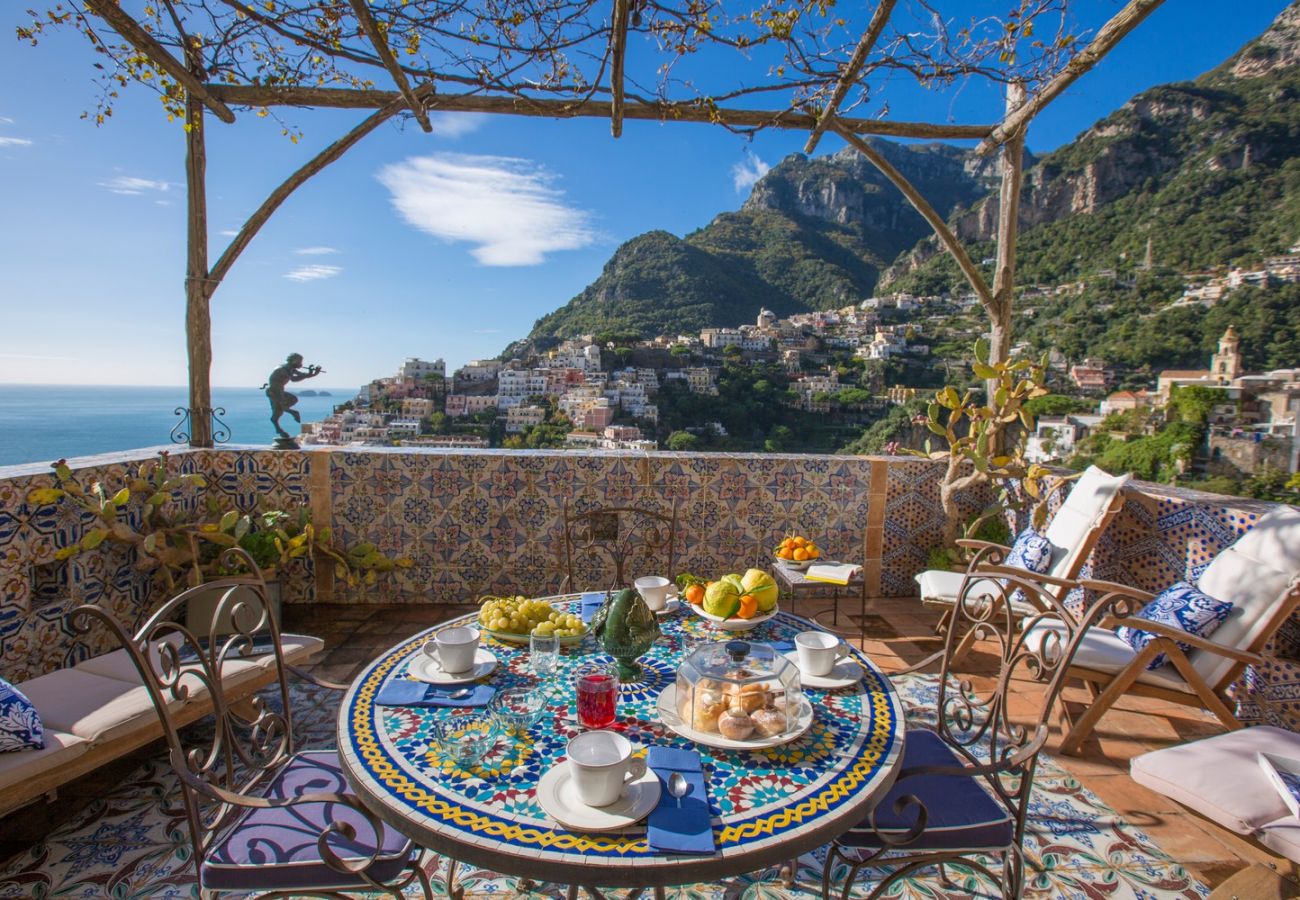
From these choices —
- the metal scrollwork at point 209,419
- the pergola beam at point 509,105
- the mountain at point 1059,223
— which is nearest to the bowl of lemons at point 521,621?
the pergola beam at point 509,105

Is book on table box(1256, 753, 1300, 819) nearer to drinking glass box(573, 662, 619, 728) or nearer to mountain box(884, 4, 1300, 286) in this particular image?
drinking glass box(573, 662, 619, 728)

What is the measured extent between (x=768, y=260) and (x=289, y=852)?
61.3ft

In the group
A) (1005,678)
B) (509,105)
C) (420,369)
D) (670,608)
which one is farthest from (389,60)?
(420,369)

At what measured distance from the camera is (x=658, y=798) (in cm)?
98

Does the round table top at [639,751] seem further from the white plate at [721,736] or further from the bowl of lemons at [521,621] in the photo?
the bowl of lemons at [521,621]

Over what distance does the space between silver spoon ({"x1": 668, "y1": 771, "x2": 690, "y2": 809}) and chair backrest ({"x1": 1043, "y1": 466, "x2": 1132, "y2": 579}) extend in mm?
2614

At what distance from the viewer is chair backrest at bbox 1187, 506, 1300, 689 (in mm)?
2238

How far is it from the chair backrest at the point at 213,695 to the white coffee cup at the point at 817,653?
116cm

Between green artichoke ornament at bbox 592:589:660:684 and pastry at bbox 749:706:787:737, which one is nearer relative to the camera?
pastry at bbox 749:706:787:737

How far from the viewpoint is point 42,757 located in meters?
1.61

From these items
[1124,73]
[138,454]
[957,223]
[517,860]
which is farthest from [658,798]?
[957,223]

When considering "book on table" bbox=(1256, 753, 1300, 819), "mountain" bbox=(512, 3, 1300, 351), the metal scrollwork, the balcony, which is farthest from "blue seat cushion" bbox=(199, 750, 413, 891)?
"mountain" bbox=(512, 3, 1300, 351)

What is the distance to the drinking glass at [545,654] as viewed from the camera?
4.56ft

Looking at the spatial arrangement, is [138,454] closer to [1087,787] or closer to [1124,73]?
[1087,787]
